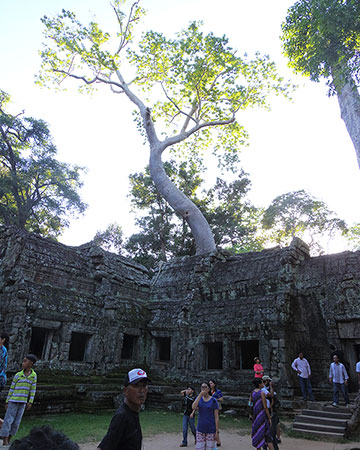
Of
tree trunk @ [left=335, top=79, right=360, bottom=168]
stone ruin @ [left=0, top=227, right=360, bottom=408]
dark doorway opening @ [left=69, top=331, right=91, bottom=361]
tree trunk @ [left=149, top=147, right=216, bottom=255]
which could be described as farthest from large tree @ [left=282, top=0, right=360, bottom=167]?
dark doorway opening @ [left=69, top=331, right=91, bottom=361]

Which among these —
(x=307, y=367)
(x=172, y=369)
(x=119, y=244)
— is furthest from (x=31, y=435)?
(x=119, y=244)

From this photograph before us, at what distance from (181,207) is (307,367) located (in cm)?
1104

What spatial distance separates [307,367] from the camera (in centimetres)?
926

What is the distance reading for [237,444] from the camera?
21.9 ft

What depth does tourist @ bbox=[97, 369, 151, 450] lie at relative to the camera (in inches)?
90.4

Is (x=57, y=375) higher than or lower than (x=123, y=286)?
lower

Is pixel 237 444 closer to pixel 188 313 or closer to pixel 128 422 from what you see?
pixel 128 422

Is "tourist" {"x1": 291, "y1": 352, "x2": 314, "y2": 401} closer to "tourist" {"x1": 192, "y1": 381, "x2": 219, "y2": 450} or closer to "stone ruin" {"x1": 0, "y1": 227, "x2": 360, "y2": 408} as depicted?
"stone ruin" {"x1": 0, "y1": 227, "x2": 360, "y2": 408}

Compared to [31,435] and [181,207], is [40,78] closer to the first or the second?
[181,207]

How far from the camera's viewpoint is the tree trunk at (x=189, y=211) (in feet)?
58.9

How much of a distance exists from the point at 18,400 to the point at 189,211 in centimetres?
1385

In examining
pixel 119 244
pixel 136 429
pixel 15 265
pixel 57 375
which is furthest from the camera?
pixel 119 244

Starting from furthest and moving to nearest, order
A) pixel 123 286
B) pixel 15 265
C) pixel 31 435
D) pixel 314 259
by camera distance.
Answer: pixel 123 286 < pixel 314 259 < pixel 15 265 < pixel 31 435

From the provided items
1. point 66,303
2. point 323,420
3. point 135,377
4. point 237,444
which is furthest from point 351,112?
point 135,377
